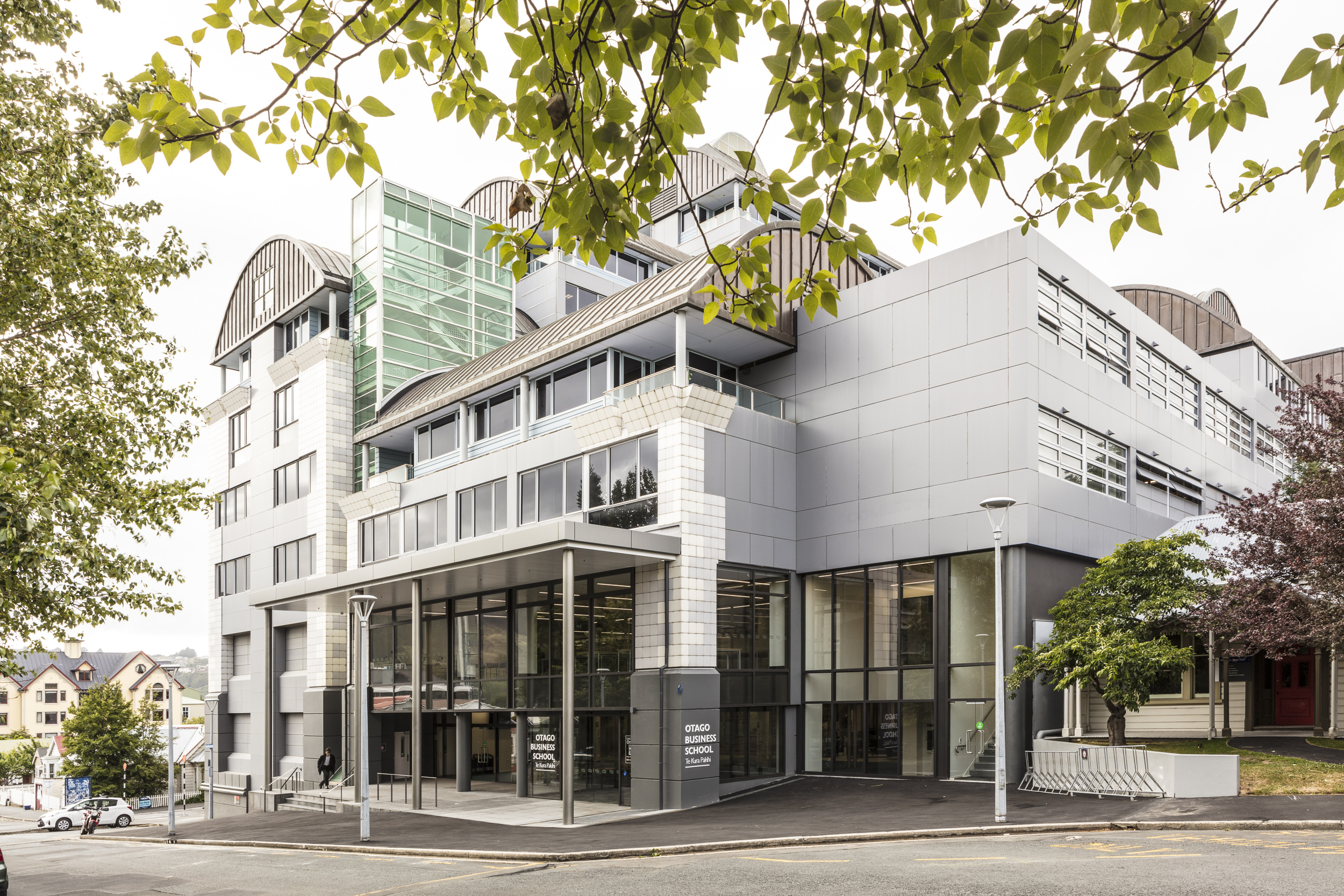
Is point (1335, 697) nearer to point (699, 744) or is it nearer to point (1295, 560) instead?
point (1295, 560)

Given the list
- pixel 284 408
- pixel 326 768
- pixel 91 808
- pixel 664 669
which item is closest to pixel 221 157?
pixel 664 669

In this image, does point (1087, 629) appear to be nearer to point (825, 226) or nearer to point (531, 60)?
point (825, 226)

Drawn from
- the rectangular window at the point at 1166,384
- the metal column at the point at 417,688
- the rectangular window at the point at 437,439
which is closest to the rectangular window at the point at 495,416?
the rectangular window at the point at 437,439

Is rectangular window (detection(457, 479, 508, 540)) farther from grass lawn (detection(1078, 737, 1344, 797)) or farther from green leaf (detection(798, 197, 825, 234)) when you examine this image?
green leaf (detection(798, 197, 825, 234))

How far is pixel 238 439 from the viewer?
49000 millimetres

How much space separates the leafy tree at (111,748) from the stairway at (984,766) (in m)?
52.5

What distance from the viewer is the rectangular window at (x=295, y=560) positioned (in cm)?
4181

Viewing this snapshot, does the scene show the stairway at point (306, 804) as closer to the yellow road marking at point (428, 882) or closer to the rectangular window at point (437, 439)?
the rectangular window at point (437, 439)

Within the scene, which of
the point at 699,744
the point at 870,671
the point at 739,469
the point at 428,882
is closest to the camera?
the point at 428,882

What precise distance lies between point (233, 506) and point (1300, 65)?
5039cm

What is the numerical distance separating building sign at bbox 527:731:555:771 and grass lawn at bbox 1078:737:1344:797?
547 inches

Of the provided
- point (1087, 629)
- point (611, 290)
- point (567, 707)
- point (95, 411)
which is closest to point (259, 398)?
point (611, 290)

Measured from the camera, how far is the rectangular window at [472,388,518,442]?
3341cm

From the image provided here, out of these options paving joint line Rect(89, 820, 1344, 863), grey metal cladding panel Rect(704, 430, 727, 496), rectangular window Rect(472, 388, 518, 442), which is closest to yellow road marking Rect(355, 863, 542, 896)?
paving joint line Rect(89, 820, 1344, 863)
